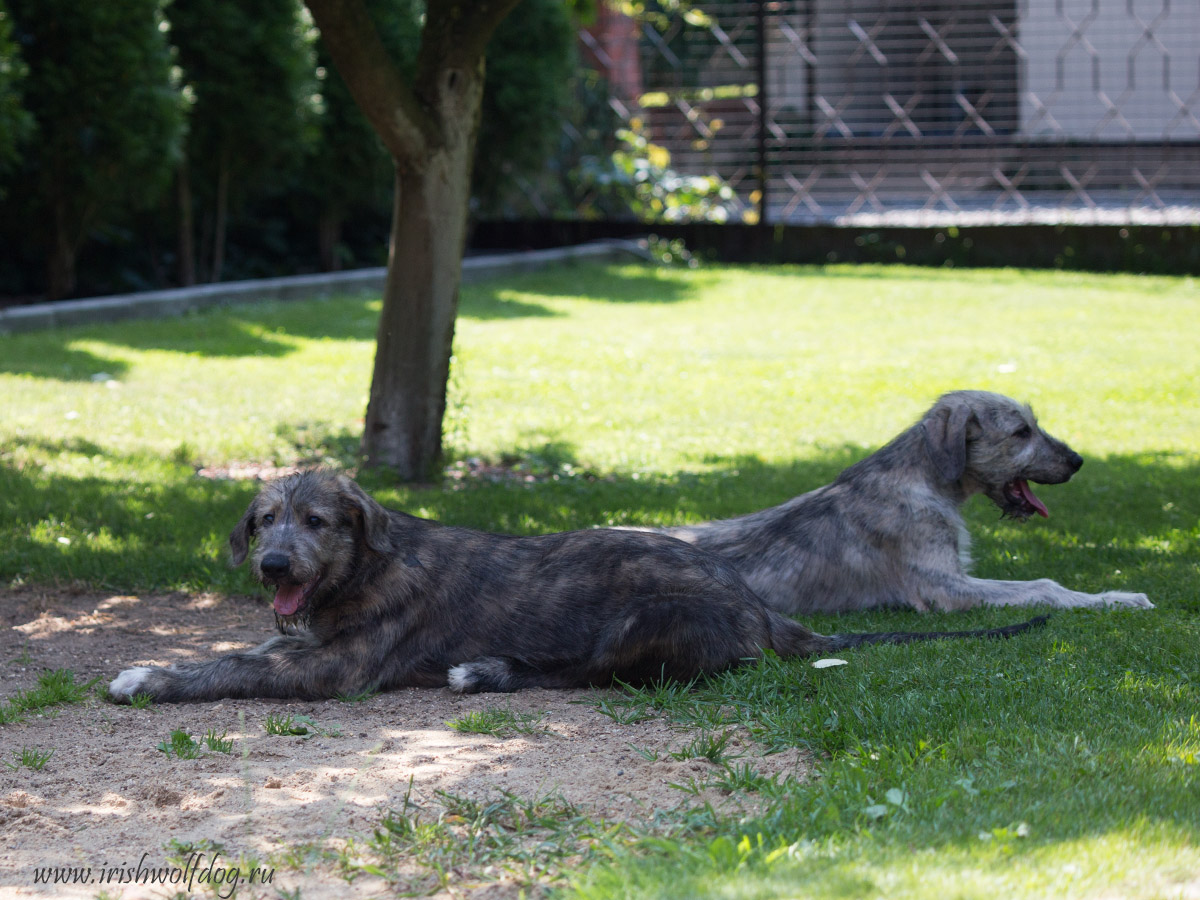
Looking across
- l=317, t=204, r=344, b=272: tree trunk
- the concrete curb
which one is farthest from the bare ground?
l=317, t=204, r=344, b=272: tree trunk

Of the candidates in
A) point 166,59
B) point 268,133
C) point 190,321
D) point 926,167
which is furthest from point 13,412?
point 926,167

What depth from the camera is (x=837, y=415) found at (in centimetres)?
1127

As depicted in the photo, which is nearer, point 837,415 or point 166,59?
point 837,415

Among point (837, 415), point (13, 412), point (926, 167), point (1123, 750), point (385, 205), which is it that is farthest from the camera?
point (926, 167)

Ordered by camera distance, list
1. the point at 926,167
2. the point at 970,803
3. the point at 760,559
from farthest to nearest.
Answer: the point at 926,167 < the point at 760,559 < the point at 970,803

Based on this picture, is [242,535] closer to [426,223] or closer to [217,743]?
[217,743]

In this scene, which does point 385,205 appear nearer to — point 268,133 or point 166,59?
point 268,133

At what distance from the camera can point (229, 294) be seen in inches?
642

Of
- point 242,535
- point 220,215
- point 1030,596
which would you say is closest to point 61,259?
point 220,215

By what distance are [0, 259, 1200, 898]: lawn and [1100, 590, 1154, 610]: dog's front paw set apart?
0.14m

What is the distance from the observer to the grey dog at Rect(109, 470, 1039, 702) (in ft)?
17.2

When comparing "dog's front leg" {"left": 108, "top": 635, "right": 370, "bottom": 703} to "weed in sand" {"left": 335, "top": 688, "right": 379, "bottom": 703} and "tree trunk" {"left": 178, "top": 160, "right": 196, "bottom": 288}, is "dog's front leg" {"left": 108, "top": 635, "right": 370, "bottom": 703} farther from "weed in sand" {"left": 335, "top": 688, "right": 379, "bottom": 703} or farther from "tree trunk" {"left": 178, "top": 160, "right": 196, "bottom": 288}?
"tree trunk" {"left": 178, "top": 160, "right": 196, "bottom": 288}

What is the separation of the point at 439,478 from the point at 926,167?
1536 cm

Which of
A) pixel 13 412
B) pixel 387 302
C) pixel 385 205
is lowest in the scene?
pixel 13 412
